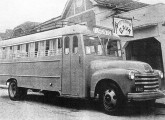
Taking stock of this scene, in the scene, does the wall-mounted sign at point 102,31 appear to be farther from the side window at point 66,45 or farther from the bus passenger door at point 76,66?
the side window at point 66,45

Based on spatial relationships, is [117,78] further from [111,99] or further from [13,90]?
[13,90]

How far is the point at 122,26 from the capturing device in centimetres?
1253

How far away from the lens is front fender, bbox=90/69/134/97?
6340 mm

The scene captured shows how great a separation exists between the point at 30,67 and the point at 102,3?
34.5 feet

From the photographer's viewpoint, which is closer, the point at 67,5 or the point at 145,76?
the point at 145,76

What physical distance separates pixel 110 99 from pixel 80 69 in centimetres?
154

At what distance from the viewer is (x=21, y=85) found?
33.3 ft

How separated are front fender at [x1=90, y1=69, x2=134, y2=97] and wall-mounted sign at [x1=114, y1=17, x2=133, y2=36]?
5.52m

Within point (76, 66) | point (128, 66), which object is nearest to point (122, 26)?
point (76, 66)

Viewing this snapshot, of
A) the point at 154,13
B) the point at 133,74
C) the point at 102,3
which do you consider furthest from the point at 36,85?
the point at 102,3

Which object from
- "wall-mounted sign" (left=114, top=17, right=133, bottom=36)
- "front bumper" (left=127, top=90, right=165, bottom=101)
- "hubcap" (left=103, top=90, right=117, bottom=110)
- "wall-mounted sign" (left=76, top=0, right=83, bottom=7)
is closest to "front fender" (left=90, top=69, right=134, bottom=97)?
"front bumper" (left=127, top=90, right=165, bottom=101)

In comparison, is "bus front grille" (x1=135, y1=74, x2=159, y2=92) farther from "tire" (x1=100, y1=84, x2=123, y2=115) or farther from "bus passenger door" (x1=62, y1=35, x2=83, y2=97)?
"bus passenger door" (x1=62, y1=35, x2=83, y2=97)

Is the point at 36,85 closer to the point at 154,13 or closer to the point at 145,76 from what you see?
the point at 145,76

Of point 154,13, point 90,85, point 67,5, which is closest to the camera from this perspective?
point 90,85
